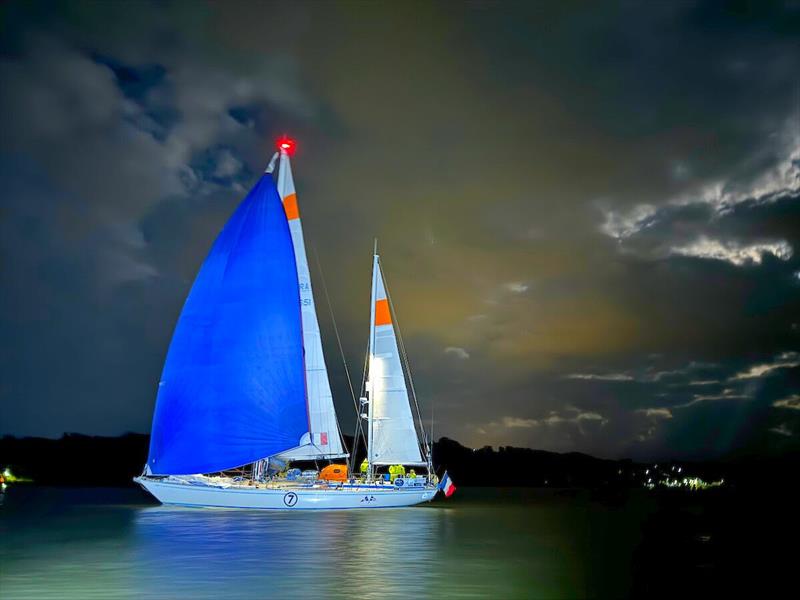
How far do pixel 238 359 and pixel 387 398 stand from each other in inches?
420

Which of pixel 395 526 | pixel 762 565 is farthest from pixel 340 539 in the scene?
pixel 762 565

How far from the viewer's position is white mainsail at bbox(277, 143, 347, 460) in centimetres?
4347

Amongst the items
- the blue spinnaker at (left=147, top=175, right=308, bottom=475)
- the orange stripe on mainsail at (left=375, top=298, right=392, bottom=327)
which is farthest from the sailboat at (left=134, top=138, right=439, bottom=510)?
the orange stripe on mainsail at (left=375, top=298, right=392, bottom=327)

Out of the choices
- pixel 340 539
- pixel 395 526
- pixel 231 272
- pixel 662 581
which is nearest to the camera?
pixel 662 581

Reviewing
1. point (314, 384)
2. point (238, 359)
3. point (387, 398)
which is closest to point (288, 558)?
point (238, 359)

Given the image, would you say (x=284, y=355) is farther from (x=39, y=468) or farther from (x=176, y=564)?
(x=39, y=468)

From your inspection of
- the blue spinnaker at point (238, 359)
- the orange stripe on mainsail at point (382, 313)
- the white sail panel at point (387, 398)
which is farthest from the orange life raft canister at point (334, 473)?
the orange stripe on mainsail at point (382, 313)

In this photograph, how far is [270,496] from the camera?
39219 mm

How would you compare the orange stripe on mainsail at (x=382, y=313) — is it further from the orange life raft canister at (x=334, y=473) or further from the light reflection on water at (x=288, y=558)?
the light reflection on water at (x=288, y=558)

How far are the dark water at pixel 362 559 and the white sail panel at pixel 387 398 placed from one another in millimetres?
4041

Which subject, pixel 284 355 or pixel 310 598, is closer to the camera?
pixel 310 598

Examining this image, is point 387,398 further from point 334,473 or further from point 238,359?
point 238,359

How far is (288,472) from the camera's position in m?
42.2

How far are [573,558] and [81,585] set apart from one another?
1763 cm
